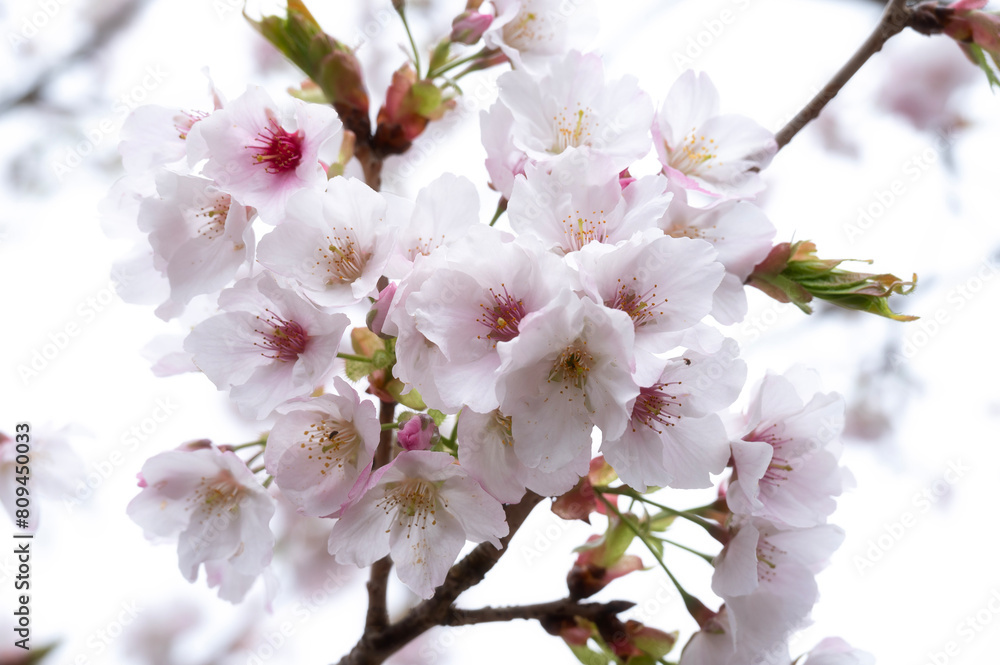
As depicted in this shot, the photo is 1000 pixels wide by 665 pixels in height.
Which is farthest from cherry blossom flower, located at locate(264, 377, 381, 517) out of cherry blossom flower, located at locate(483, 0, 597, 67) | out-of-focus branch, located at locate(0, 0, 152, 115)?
out-of-focus branch, located at locate(0, 0, 152, 115)

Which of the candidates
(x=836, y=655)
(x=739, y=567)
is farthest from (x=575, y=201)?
(x=836, y=655)

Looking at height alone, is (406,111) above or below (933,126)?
above

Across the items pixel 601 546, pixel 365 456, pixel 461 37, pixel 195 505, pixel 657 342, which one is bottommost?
pixel 601 546

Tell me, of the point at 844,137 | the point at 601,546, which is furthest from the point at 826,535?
the point at 844,137

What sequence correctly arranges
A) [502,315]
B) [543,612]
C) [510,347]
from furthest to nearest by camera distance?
[543,612] < [502,315] < [510,347]

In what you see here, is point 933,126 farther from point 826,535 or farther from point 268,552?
point 268,552

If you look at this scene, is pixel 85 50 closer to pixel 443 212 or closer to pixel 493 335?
pixel 443 212

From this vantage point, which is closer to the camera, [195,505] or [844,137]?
[195,505]
